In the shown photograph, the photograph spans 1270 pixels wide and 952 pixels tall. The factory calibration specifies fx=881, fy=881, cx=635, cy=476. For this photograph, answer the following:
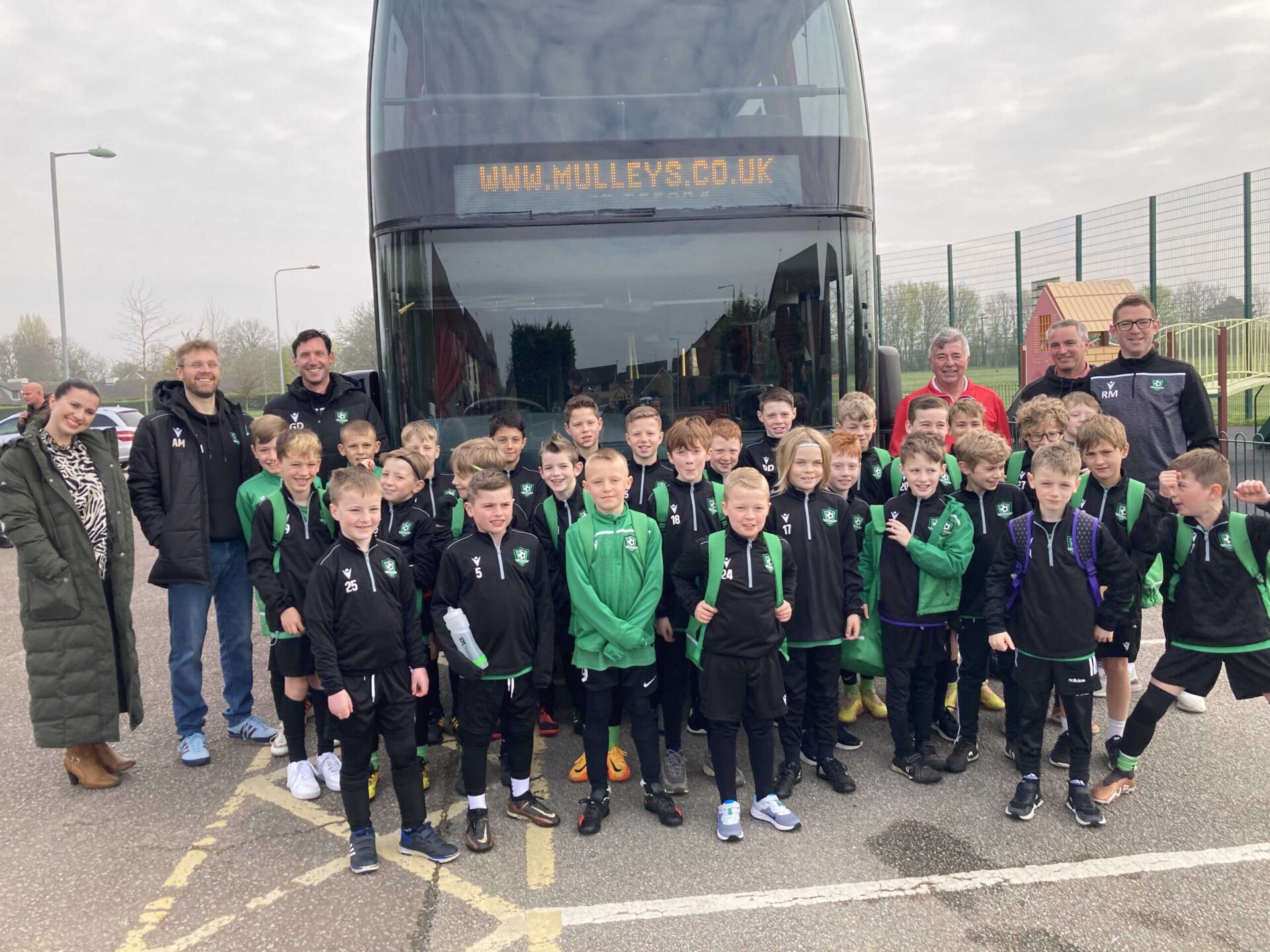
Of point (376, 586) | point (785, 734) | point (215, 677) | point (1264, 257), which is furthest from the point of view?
point (1264, 257)

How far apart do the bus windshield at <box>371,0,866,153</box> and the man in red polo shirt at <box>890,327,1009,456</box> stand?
4.15ft

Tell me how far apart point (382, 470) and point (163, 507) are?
1.18 metres

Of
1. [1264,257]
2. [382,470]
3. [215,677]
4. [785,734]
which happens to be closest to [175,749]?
[215,677]

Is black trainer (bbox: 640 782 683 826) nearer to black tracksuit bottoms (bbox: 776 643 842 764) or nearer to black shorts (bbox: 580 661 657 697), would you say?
black shorts (bbox: 580 661 657 697)

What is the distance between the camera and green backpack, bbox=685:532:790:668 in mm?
3584

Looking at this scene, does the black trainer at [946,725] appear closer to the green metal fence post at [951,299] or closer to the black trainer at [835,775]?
the black trainer at [835,775]

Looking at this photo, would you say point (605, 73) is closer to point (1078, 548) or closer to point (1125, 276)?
point (1078, 548)

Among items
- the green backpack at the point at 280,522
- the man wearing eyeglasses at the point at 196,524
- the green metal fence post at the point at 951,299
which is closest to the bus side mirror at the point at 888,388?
the green backpack at the point at 280,522

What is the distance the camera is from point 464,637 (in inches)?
136

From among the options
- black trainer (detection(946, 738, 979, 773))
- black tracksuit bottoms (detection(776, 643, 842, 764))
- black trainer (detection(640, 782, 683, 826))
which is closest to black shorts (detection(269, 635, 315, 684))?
black trainer (detection(640, 782, 683, 826))

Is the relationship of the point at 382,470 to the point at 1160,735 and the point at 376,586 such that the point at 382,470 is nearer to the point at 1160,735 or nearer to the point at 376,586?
the point at 376,586

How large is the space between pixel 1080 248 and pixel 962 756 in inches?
519

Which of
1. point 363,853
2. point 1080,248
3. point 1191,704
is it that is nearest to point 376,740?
point 363,853

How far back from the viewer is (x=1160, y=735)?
4297 mm
